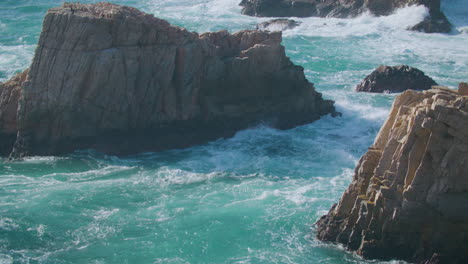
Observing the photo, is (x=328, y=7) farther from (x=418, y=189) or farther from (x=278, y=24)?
(x=418, y=189)

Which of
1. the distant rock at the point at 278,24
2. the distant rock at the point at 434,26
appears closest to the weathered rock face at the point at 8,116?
the distant rock at the point at 278,24

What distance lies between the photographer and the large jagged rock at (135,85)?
94.7 ft

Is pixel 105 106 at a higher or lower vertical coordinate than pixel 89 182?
higher

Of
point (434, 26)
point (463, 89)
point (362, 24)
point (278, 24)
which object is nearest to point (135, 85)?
point (463, 89)

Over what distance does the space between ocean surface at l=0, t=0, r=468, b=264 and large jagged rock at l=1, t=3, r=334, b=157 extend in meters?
0.96

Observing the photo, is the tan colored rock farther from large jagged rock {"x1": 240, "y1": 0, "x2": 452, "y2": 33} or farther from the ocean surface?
large jagged rock {"x1": 240, "y1": 0, "x2": 452, "y2": 33}

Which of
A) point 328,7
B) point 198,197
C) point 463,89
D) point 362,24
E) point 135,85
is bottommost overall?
point 198,197

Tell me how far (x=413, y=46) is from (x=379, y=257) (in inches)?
1389

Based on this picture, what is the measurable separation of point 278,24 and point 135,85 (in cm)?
3182

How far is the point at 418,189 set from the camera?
18781mm

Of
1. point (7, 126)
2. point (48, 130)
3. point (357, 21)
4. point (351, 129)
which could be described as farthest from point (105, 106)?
point (357, 21)

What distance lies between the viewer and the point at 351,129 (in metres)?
33.2

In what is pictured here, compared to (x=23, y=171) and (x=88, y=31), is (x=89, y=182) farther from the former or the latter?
(x=88, y=31)

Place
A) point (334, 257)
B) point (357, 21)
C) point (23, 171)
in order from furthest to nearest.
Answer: point (357, 21), point (23, 171), point (334, 257)
